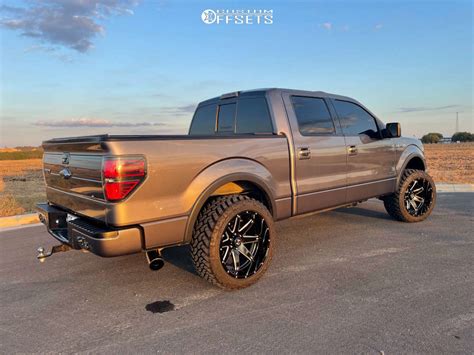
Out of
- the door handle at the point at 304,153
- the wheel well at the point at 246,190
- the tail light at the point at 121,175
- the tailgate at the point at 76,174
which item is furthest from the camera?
the door handle at the point at 304,153

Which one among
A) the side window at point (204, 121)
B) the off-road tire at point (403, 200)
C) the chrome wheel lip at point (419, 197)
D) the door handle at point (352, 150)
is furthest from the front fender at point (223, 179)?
the chrome wheel lip at point (419, 197)

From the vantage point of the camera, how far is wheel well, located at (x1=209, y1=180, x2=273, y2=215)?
3541 millimetres

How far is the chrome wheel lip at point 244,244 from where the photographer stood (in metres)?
3.36

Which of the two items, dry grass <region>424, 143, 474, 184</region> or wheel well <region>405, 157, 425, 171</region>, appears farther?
dry grass <region>424, 143, 474, 184</region>

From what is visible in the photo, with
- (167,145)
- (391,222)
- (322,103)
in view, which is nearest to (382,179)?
(391,222)

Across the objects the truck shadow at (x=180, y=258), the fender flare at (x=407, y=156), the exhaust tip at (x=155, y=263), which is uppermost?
the fender flare at (x=407, y=156)

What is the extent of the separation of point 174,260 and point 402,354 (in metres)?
2.64

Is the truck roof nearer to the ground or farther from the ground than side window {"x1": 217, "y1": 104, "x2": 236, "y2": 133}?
farther from the ground

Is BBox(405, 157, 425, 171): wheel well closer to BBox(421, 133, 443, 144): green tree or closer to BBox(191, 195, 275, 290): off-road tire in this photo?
BBox(191, 195, 275, 290): off-road tire

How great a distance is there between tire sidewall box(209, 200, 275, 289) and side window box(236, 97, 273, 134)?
0.99 metres

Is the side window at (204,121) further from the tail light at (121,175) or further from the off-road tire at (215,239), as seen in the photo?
the tail light at (121,175)

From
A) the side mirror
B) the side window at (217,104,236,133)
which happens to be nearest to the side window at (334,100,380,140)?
the side mirror

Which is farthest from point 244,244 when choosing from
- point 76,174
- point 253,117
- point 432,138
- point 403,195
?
point 432,138

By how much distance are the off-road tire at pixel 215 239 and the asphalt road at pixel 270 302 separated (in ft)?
0.47
